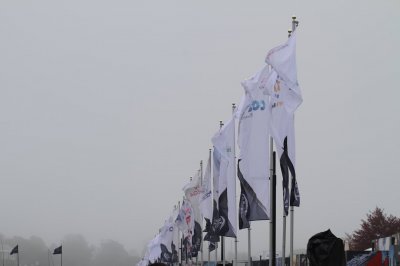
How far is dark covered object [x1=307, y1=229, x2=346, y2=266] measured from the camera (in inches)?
272

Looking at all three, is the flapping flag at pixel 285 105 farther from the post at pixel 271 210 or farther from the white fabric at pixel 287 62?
the post at pixel 271 210

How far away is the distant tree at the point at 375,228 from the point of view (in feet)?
233

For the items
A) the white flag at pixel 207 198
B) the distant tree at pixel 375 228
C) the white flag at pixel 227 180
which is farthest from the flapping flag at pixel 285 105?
the distant tree at pixel 375 228

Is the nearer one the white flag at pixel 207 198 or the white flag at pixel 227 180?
the white flag at pixel 227 180

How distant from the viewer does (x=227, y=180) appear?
22.5m

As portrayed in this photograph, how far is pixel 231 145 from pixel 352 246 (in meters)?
57.7

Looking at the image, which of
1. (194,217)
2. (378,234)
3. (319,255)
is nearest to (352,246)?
(378,234)

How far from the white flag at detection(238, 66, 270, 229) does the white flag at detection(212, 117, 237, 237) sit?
4.19m

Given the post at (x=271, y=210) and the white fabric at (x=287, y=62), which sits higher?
the white fabric at (x=287, y=62)

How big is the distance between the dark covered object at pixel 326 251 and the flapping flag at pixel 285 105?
7.92 m

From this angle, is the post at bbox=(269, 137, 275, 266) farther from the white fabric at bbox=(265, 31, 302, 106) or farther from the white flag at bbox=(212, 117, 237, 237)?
the white flag at bbox=(212, 117, 237, 237)

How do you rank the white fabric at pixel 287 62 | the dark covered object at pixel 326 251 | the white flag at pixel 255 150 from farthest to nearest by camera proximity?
the white flag at pixel 255 150
the white fabric at pixel 287 62
the dark covered object at pixel 326 251

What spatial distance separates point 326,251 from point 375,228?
68453 mm

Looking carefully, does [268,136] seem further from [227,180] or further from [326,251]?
[326,251]
